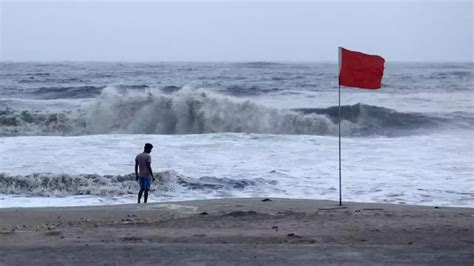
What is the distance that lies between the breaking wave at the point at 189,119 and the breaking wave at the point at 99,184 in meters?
11.9

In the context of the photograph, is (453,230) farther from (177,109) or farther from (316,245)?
(177,109)

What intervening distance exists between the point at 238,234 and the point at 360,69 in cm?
360

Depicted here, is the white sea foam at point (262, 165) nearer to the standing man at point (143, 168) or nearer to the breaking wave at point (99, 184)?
the breaking wave at point (99, 184)

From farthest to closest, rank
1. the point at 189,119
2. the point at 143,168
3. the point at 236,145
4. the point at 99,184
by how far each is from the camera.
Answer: the point at 189,119
the point at 236,145
the point at 99,184
the point at 143,168

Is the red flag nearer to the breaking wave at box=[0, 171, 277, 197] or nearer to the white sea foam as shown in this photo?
the white sea foam

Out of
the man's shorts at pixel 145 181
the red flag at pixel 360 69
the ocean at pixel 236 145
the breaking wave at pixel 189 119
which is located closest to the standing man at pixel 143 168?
the man's shorts at pixel 145 181

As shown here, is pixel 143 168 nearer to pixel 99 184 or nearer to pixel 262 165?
pixel 99 184

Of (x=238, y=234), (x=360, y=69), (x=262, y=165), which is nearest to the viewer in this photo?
(x=238, y=234)

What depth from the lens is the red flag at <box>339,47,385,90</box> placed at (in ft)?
33.5

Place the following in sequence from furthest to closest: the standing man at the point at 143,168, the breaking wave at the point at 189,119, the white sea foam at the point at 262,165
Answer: the breaking wave at the point at 189,119 → the white sea foam at the point at 262,165 → the standing man at the point at 143,168

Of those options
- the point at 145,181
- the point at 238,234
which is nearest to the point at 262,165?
the point at 145,181

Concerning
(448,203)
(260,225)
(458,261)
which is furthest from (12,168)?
(458,261)

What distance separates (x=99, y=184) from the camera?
13.7 metres

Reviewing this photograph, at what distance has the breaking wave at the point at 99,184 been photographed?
519 inches
